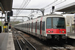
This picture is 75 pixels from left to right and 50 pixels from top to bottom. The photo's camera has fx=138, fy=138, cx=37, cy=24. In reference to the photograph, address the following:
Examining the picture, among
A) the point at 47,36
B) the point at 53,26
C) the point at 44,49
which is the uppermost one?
the point at 53,26

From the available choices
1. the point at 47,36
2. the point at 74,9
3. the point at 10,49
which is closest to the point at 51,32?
the point at 47,36

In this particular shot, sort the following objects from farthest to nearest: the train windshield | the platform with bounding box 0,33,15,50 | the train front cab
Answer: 1. the train windshield
2. the train front cab
3. the platform with bounding box 0,33,15,50

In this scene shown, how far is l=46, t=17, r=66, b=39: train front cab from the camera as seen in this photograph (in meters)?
11.8

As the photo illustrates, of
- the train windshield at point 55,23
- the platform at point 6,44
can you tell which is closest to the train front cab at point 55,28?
the train windshield at point 55,23

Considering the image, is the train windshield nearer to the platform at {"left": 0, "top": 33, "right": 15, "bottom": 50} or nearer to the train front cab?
the train front cab

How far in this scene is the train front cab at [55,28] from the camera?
1180 cm

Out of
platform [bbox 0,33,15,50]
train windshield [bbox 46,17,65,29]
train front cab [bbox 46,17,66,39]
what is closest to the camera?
platform [bbox 0,33,15,50]

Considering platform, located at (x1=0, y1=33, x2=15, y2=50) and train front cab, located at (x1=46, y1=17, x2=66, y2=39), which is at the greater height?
train front cab, located at (x1=46, y1=17, x2=66, y2=39)

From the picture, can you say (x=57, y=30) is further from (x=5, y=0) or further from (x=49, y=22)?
(x=5, y=0)

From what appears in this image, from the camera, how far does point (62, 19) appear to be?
12.4 meters

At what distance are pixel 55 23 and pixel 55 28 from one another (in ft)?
1.52

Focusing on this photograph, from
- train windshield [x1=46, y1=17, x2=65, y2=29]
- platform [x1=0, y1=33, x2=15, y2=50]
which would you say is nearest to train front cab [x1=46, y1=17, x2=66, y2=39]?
train windshield [x1=46, y1=17, x2=65, y2=29]

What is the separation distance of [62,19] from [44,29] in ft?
6.14

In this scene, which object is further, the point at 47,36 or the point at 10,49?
the point at 47,36
